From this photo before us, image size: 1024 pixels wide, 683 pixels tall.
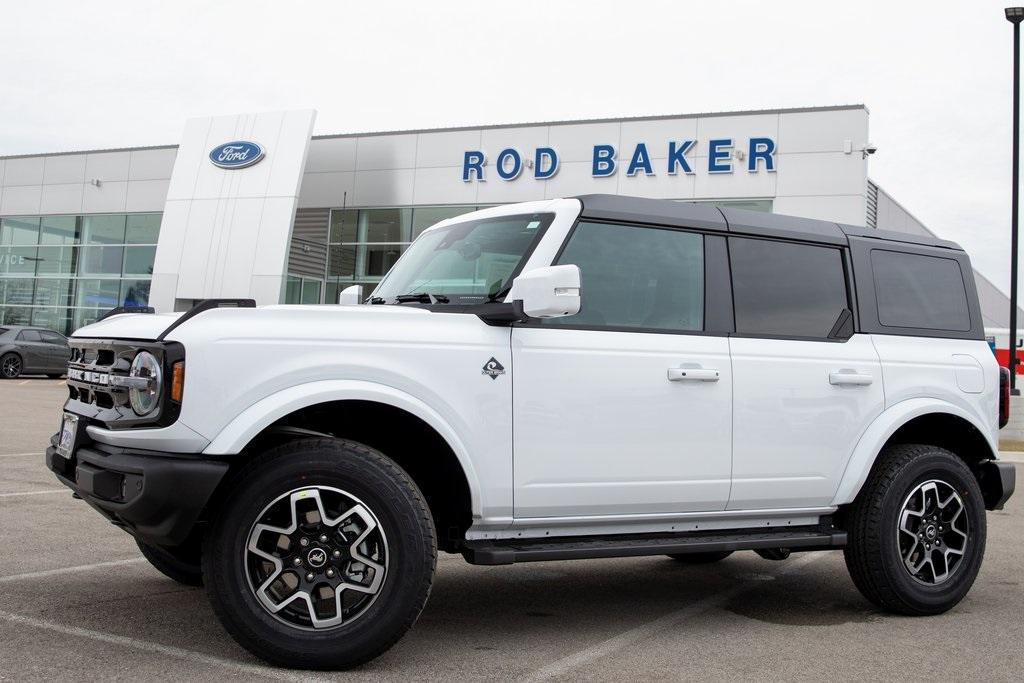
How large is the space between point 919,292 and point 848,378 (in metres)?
0.96

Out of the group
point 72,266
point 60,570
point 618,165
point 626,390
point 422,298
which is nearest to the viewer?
point 626,390

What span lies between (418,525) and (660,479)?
1273mm

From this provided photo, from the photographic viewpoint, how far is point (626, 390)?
4750 mm

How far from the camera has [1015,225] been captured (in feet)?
61.1

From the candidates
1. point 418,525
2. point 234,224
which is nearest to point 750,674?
point 418,525

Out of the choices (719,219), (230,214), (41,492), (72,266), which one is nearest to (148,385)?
(719,219)

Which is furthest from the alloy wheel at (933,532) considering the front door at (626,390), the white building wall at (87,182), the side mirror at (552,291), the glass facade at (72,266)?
the white building wall at (87,182)

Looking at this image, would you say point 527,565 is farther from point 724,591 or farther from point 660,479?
point 660,479

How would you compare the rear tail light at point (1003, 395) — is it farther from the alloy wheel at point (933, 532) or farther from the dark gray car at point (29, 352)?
the dark gray car at point (29, 352)

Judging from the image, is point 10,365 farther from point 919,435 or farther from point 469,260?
point 919,435

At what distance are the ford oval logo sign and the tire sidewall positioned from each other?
89.3ft

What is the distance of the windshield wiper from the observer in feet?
16.1

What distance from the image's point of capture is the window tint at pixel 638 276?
4879mm

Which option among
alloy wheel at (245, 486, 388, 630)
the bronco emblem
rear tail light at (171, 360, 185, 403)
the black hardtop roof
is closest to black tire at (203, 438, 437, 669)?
alloy wheel at (245, 486, 388, 630)
